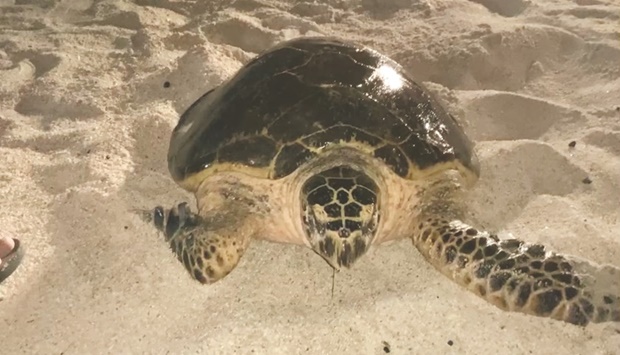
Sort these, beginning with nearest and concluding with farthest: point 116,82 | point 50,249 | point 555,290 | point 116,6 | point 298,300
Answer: point 555,290 < point 298,300 < point 50,249 < point 116,82 < point 116,6

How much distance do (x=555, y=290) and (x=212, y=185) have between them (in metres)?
1.19

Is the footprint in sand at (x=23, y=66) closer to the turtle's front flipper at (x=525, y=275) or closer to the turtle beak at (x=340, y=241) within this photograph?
the turtle beak at (x=340, y=241)

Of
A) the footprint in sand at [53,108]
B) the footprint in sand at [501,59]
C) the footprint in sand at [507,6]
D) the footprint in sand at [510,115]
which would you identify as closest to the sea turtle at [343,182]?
the footprint in sand at [510,115]

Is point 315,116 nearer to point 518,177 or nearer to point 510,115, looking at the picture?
point 518,177

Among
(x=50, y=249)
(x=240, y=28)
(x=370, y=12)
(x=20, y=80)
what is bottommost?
(x=20, y=80)

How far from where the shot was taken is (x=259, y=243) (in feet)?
7.49

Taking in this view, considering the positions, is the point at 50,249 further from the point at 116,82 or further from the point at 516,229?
the point at 516,229

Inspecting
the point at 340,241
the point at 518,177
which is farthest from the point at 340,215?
the point at 518,177

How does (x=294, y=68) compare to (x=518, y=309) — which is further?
(x=294, y=68)

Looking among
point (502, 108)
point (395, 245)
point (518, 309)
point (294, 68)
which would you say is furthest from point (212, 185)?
point (502, 108)

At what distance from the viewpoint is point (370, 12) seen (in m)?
3.93

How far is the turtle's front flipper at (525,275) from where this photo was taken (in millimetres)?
1852

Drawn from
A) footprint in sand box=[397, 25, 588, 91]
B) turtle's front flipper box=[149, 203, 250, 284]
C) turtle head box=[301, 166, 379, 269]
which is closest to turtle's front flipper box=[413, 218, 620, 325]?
turtle head box=[301, 166, 379, 269]

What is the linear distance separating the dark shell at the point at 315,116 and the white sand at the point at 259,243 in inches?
12.7
